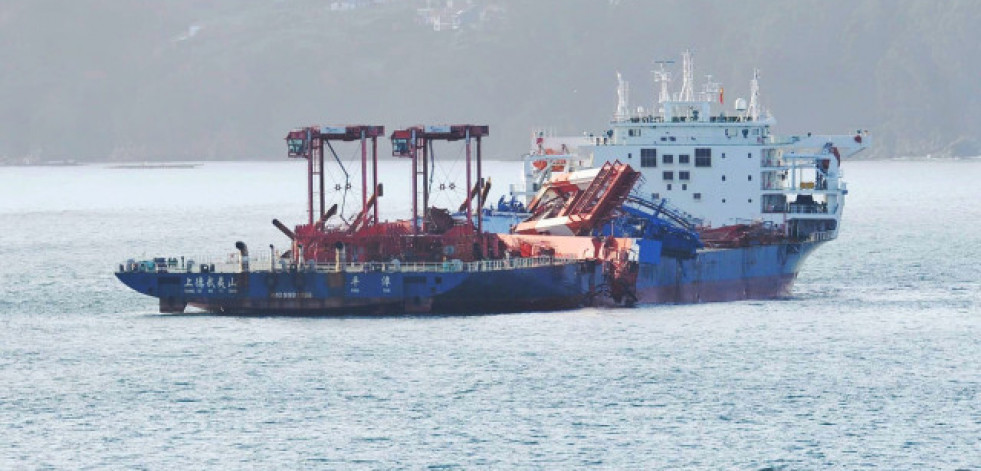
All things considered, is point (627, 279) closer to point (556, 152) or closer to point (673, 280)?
point (673, 280)

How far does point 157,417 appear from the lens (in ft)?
256

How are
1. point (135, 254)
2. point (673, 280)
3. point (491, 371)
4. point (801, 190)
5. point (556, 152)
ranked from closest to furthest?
point (491, 371)
point (673, 280)
point (801, 190)
point (556, 152)
point (135, 254)

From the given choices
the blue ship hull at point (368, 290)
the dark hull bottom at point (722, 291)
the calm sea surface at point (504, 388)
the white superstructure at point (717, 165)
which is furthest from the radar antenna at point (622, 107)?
the blue ship hull at point (368, 290)

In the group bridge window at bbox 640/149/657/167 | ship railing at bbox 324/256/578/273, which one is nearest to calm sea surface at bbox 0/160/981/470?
ship railing at bbox 324/256/578/273

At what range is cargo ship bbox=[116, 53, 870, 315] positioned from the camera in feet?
348

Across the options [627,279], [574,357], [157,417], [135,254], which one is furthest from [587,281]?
[135,254]

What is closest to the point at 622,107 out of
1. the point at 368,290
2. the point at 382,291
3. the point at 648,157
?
the point at 648,157

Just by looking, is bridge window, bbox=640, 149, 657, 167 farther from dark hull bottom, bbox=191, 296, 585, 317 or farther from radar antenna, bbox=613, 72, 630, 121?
dark hull bottom, bbox=191, 296, 585, 317

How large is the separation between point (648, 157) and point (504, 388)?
156ft

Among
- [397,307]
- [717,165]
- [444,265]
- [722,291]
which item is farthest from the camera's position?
[717,165]

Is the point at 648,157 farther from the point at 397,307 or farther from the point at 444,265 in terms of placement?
the point at 397,307

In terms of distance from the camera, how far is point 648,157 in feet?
424

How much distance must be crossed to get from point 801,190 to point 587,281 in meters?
25.1

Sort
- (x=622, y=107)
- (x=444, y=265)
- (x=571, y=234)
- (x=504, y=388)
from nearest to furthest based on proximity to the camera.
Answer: (x=504, y=388) < (x=444, y=265) < (x=571, y=234) < (x=622, y=107)
